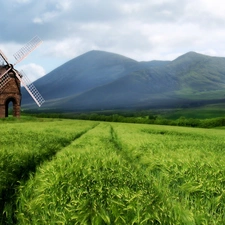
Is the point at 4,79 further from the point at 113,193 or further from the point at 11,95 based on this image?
the point at 113,193

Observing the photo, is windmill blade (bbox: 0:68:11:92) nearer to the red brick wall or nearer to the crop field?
the red brick wall

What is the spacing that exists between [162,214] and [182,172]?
8.28 ft

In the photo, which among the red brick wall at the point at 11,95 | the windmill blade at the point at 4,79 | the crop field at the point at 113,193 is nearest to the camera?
the crop field at the point at 113,193

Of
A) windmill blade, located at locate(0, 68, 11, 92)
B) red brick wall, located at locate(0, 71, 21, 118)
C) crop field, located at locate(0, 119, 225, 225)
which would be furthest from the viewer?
red brick wall, located at locate(0, 71, 21, 118)

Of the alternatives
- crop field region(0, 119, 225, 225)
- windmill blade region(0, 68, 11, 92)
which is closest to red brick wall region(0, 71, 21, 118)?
windmill blade region(0, 68, 11, 92)

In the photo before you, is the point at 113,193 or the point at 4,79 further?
the point at 4,79

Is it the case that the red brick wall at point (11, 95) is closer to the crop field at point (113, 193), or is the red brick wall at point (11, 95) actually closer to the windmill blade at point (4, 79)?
the windmill blade at point (4, 79)

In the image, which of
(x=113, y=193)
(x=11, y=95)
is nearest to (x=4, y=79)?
(x=11, y=95)

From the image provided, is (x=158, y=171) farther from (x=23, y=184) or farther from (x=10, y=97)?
(x=10, y=97)

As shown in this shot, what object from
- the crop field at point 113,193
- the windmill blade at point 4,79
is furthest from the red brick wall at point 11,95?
the crop field at point 113,193

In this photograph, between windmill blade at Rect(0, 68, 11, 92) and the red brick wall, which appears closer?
windmill blade at Rect(0, 68, 11, 92)

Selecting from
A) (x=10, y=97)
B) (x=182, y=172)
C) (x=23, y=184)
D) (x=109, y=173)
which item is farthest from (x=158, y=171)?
(x=10, y=97)

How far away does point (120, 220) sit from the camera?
573 cm

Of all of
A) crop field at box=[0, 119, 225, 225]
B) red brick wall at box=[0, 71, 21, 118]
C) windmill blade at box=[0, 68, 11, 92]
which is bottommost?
crop field at box=[0, 119, 225, 225]
